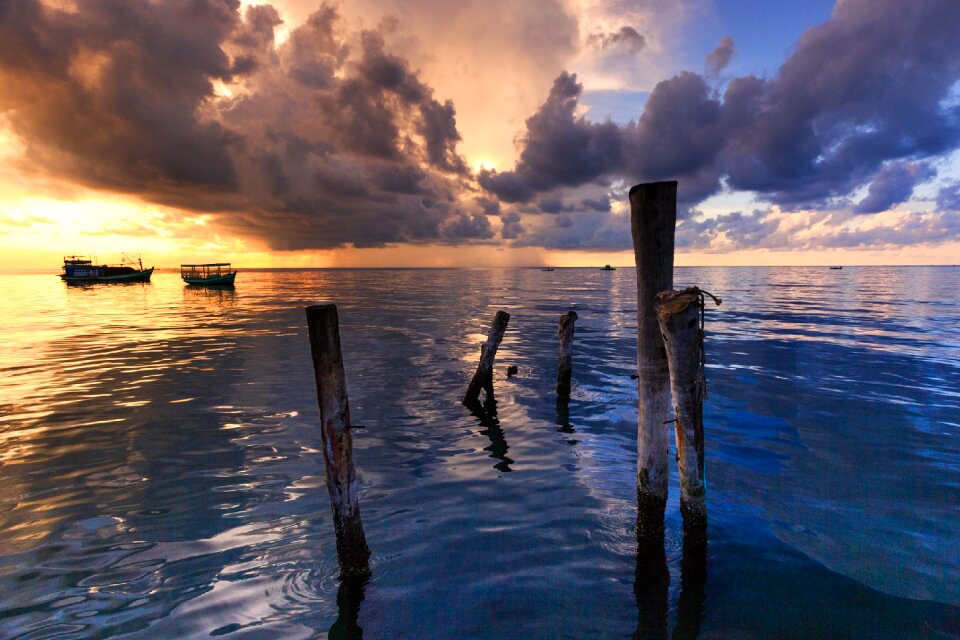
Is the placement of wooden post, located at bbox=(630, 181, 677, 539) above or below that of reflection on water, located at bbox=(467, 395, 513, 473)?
above

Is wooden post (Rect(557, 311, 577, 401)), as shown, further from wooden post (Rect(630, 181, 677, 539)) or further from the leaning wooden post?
the leaning wooden post

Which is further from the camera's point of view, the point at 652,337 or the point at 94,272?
the point at 94,272

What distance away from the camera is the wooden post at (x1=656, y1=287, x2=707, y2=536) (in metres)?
5.02

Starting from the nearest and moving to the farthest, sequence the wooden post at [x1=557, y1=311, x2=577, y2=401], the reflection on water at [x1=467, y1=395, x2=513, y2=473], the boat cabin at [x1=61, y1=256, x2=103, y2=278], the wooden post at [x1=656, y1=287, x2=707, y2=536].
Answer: the wooden post at [x1=656, y1=287, x2=707, y2=536]
the reflection on water at [x1=467, y1=395, x2=513, y2=473]
the wooden post at [x1=557, y1=311, x2=577, y2=401]
the boat cabin at [x1=61, y1=256, x2=103, y2=278]

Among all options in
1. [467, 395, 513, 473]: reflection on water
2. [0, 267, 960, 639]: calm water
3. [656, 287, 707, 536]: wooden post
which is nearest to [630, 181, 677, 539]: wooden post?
[656, 287, 707, 536]: wooden post

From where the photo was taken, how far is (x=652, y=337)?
18.8 feet

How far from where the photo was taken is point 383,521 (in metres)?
7.30

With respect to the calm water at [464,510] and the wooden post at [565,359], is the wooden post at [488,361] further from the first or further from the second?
the wooden post at [565,359]

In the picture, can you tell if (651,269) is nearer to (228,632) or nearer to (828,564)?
(828,564)

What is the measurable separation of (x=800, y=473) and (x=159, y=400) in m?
17.7

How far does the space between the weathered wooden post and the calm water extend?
181 cm

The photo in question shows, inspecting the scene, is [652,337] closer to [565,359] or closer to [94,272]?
[565,359]

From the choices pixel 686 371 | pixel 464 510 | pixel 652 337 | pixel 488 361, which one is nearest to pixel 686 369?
pixel 686 371

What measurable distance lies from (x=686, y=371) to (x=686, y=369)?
2 cm
